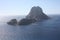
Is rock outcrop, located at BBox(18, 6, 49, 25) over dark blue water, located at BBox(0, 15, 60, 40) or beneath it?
over

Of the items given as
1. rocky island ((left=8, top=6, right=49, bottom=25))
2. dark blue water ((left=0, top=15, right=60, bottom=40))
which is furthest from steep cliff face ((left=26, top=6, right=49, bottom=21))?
dark blue water ((left=0, top=15, right=60, bottom=40))

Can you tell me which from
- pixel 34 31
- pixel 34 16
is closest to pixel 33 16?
pixel 34 16

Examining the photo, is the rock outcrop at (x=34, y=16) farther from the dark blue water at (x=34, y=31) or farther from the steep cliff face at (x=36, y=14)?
the dark blue water at (x=34, y=31)

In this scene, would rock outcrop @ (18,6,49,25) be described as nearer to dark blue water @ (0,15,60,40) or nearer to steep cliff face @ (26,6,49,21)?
steep cliff face @ (26,6,49,21)

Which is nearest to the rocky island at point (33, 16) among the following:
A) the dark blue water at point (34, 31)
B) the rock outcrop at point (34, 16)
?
the rock outcrop at point (34, 16)

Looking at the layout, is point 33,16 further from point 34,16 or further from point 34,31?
point 34,31

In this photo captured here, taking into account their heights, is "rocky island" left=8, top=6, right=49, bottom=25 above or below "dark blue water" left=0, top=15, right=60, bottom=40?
above

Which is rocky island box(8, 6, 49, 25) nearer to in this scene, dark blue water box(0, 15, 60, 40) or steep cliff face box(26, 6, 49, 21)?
steep cliff face box(26, 6, 49, 21)
